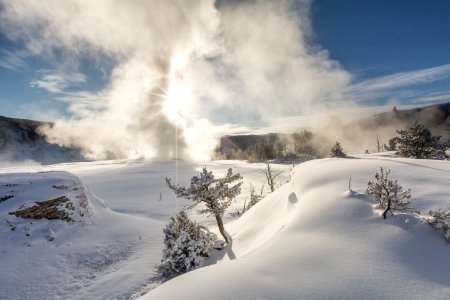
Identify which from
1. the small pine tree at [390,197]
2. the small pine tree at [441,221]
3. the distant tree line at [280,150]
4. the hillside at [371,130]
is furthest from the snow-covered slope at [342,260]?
the hillside at [371,130]

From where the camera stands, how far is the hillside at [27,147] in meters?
97.4

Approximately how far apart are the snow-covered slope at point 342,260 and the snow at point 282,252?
0.02 metres

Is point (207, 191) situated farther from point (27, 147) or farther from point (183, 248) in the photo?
point (27, 147)

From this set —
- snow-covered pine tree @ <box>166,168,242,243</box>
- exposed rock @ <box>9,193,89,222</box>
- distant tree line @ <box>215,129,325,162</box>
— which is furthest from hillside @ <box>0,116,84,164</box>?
snow-covered pine tree @ <box>166,168,242,243</box>

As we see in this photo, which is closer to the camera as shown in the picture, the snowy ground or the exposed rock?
the snowy ground

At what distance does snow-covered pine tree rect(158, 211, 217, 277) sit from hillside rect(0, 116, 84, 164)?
344ft

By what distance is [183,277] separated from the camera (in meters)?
6.56

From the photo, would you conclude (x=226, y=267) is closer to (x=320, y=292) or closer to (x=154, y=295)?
(x=154, y=295)

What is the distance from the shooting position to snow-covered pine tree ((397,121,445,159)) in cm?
1720

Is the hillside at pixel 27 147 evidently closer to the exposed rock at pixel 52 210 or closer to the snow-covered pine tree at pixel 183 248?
the exposed rock at pixel 52 210

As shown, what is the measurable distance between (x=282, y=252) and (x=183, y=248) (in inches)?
199

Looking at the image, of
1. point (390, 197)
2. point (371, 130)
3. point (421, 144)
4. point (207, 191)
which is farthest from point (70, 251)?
point (371, 130)

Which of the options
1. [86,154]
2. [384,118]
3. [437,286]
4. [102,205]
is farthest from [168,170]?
[384,118]

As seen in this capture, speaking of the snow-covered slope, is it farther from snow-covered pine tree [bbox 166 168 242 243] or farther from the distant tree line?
the distant tree line
